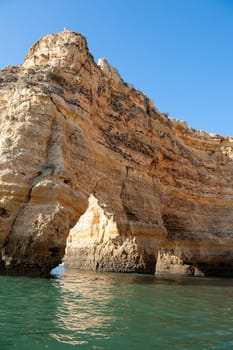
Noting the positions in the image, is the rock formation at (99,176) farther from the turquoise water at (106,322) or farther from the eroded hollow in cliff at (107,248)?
the turquoise water at (106,322)

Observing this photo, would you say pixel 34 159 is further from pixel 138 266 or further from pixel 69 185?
pixel 138 266

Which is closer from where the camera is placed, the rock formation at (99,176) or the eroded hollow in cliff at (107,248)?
the rock formation at (99,176)

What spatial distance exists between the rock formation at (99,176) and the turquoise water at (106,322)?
3.12 m

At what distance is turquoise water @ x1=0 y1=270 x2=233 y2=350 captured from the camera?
164 inches

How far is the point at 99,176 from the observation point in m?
16.7

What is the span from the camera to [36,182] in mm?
10875

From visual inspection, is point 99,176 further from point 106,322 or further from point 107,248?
point 106,322

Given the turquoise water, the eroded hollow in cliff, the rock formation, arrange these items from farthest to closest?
the eroded hollow in cliff, the rock formation, the turquoise water

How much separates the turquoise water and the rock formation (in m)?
3.12

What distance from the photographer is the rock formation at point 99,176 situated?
10.6 meters

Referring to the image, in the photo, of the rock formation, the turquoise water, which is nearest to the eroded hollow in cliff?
the rock formation

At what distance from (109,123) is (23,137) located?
7.85 metres

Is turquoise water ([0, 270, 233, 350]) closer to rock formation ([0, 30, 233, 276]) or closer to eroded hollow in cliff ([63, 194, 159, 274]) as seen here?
rock formation ([0, 30, 233, 276])

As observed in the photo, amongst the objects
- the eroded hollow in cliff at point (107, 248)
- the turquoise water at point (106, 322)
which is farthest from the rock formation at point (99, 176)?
the turquoise water at point (106, 322)
